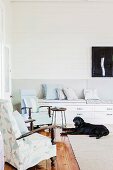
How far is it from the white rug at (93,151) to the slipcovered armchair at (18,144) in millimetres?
708

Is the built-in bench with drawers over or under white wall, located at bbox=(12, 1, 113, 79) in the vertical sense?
under

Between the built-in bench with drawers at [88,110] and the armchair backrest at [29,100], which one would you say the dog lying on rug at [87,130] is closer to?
the built-in bench with drawers at [88,110]

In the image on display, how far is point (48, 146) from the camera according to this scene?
13.4ft

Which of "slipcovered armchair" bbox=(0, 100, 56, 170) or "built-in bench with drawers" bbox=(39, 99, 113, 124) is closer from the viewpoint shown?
"slipcovered armchair" bbox=(0, 100, 56, 170)

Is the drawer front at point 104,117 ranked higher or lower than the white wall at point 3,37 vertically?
lower

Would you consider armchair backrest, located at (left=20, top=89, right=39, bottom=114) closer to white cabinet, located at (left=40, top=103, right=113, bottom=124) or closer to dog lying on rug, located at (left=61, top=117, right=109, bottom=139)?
white cabinet, located at (left=40, top=103, right=113, bottom=124)

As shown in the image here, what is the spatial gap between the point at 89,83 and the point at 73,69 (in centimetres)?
59

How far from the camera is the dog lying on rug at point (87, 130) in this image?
6.11 meters

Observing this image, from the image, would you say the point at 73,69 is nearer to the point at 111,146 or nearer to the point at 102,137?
the point at 102,137

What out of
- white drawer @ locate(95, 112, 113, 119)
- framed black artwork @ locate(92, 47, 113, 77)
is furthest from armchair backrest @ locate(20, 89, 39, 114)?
framed black artwork @ locate(92, 47, 113, 77)

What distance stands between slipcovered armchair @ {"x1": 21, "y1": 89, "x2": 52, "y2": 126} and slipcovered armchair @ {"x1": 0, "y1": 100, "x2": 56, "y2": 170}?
1.92 m

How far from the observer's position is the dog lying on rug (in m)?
6.11

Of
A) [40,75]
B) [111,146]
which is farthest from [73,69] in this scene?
[111,146]

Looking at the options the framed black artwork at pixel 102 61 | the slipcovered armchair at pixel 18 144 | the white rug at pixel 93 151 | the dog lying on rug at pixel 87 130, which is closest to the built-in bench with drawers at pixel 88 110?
the dog lying on rug at pixel 87 130
